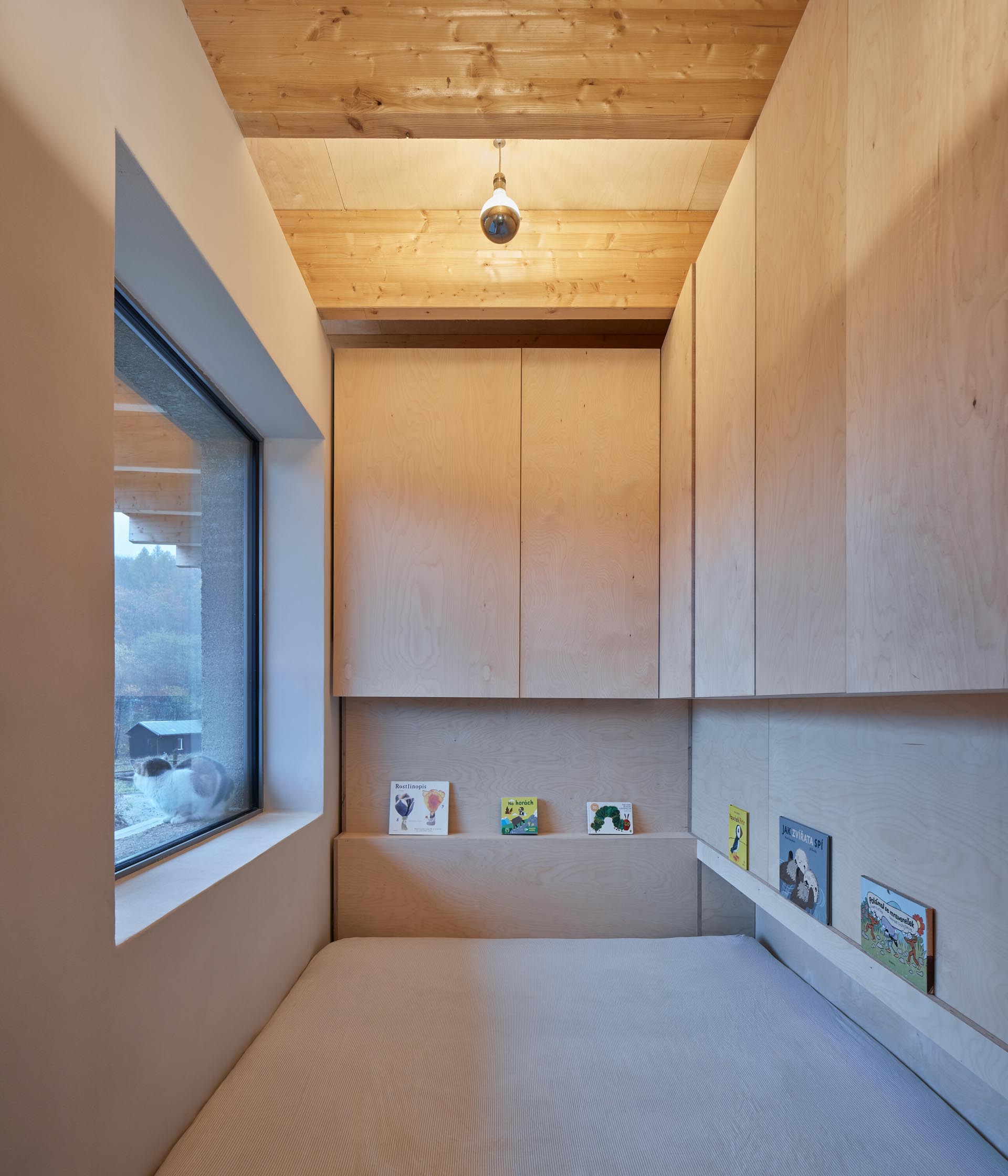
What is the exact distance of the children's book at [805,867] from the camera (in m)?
1.48

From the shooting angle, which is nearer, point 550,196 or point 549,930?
point 550,196

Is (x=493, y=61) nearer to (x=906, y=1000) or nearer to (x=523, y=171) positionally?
(x=523, y=171)

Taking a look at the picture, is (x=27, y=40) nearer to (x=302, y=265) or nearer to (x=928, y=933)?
(x=302, y=265)

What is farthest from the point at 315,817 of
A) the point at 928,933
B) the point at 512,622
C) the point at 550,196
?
the point at 550,196

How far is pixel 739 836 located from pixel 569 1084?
847mm

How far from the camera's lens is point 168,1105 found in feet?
3.71

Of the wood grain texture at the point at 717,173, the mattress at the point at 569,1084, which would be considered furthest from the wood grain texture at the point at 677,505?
the mattress at the point at 569,1084

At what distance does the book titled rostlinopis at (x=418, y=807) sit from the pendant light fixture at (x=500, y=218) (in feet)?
5.62

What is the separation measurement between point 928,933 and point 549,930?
4.50 ft

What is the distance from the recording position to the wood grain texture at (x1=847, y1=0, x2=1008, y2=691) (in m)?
0.70

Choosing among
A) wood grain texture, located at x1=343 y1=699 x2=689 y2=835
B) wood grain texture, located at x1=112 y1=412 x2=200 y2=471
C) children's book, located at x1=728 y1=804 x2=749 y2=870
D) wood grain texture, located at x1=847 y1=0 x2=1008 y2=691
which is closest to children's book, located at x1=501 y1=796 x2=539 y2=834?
wood grain texture, located at x1=343 y1=699 x2=689 y2=835

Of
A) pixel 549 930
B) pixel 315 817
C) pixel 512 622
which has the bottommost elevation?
pixel 549 930

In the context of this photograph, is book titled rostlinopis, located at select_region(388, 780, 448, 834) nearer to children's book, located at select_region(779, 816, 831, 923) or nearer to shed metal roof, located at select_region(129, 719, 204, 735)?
shed metal roof, located at select_region(129, 719, 204, 735)

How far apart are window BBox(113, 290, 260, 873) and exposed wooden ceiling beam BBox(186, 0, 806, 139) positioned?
57 cm
